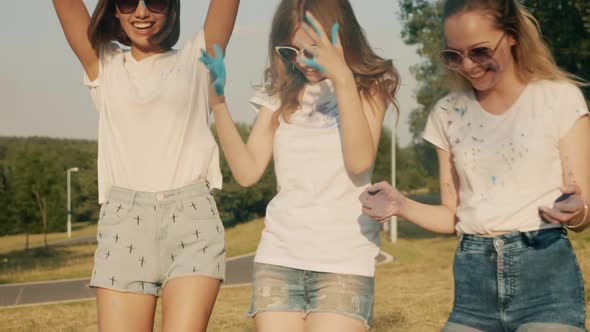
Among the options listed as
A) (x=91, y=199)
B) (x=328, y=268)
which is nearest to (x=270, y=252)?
(x=328, y=268)

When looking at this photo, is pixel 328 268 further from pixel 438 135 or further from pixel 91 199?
pixel 91 199

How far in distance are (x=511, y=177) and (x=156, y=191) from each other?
1.54 metres

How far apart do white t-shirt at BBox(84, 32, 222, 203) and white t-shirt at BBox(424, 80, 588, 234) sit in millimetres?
1175

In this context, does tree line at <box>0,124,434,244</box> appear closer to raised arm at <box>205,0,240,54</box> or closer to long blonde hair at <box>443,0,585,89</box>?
raised arm at <box>205,0,240,54</box>

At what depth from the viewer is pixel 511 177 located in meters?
3.08

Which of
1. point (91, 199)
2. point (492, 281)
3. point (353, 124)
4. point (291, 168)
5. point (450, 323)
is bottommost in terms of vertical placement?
point (91, 199)

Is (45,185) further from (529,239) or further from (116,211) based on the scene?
(529,239)

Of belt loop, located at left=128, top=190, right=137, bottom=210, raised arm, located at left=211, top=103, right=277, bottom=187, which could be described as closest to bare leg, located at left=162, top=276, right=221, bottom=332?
belt loop, located at left=128, top=190, right=137, bottom=210

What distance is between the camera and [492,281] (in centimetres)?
305

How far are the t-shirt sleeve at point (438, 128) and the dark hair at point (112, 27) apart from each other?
1.30 meters

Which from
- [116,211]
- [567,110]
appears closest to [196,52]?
[116,211]

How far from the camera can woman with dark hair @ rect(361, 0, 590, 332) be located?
118 inches

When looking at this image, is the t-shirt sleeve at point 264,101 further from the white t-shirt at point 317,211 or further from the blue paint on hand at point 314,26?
the blue paint on hand at point 314,26

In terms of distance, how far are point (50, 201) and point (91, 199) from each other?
26.0 m
